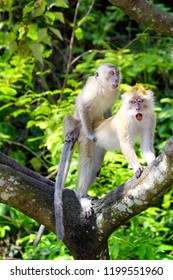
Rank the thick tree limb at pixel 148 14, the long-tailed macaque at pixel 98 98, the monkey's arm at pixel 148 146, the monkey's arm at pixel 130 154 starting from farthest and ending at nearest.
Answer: the long-tailed macaque at pixel 98 98, the monkey's arm at pixel 148 146, the monkey's arm at pixel 130 154, the thick tree limb at pixel 148 14

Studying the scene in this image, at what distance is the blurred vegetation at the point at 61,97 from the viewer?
552 cm

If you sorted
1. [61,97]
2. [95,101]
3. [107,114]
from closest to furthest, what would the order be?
[95,101] < [107,114] < [61,97]

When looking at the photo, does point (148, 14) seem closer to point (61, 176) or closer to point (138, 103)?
point (138, 103)

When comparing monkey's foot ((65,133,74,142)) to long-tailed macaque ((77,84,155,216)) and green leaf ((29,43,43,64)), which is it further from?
green leaf ((29,43,43,64))

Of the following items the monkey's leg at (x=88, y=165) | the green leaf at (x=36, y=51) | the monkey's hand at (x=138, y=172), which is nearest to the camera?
the monkey's hand at (x=138, y=172)

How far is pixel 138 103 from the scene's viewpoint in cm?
512

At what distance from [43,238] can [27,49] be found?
67.5 inches

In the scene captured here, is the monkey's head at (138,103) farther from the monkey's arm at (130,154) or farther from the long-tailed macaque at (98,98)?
the long-tailed macaque at (98,98)

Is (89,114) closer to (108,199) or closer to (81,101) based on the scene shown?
(81,101)

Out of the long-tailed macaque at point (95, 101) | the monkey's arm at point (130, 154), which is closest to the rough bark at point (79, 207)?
the monkey's arm at point (130, 154)

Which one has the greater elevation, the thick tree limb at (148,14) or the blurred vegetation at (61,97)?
the thick tree limb at (148,14)

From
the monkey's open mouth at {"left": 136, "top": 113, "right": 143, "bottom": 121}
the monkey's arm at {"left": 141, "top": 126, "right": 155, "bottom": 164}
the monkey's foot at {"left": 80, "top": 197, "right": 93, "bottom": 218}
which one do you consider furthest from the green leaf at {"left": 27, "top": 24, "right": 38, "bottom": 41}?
the monkey's foot at {"left": 80, "top": 197, "right": 93, "bottom": 218}

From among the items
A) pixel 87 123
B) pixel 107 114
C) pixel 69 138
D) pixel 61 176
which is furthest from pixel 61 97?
pixel 61 176

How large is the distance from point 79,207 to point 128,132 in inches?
31.4
